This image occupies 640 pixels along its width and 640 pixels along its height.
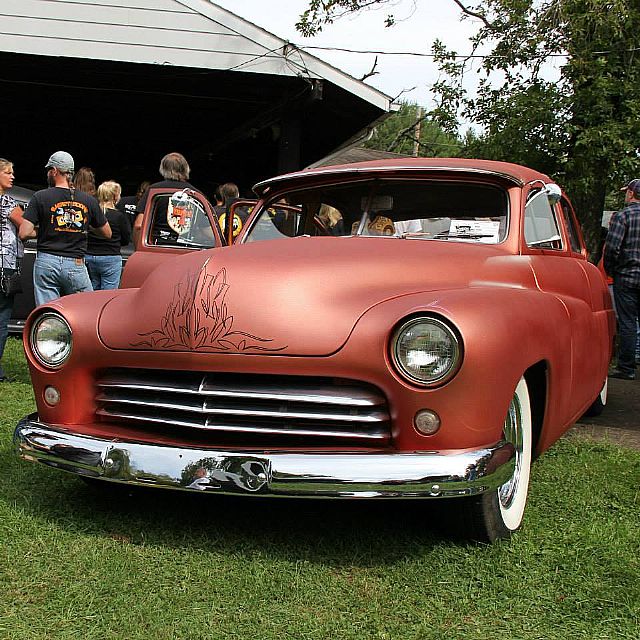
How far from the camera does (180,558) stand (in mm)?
2877

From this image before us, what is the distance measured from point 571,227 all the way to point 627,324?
8.49 feet

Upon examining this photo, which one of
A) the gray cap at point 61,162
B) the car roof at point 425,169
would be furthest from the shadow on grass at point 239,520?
the gray cap at point 61,162

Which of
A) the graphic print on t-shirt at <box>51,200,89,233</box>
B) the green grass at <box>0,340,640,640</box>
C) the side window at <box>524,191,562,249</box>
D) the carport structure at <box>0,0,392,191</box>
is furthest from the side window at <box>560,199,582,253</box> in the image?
the carport structure at <box>0,0,392,191</box>

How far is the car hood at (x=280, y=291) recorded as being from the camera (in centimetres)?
288

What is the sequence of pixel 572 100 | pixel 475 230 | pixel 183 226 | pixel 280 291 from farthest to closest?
pixel 572 100
pixel 183 226
pixel 475 230
pixel 280 291

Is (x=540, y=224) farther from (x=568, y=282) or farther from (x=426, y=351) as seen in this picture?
(x=426, y=351)

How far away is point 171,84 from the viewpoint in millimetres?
11688

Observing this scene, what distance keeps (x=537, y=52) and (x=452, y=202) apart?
24.3 feet

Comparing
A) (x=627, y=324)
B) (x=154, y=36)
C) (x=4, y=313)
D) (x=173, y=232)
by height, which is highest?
(x=154, y=36)

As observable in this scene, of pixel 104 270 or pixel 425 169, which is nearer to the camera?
pixel 425 169

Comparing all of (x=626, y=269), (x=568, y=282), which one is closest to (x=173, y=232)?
(x=568, y=282)

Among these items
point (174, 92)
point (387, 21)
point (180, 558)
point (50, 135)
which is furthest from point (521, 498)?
point (50, 135)

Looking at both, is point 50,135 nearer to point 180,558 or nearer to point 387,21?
point 387,21

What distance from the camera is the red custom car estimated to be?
106 inches
